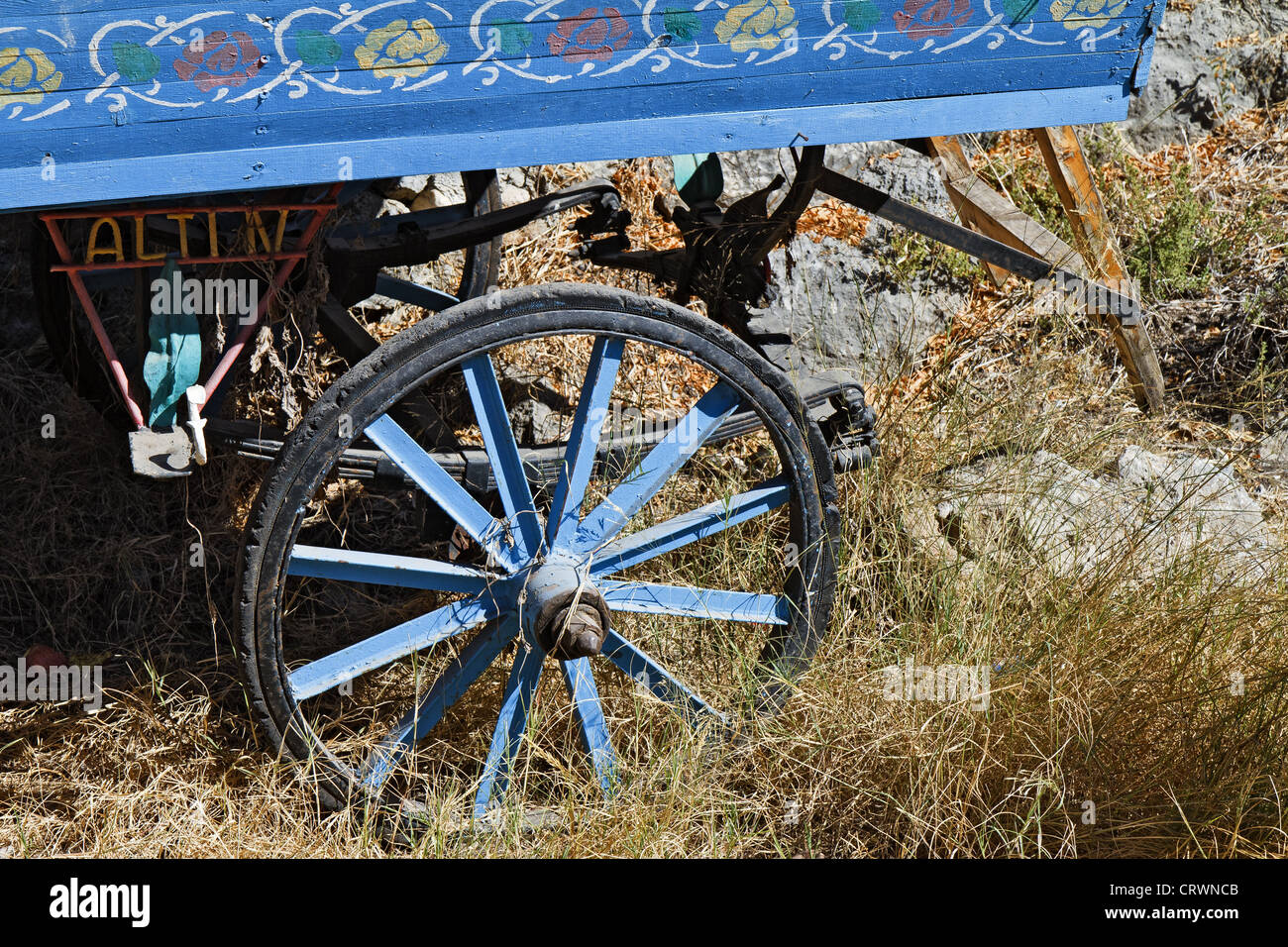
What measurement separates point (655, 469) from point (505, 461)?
367mm

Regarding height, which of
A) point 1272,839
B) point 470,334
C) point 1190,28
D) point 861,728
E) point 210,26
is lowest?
point 1272,839

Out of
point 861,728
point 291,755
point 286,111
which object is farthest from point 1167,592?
point 286,111

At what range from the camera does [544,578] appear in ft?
8.59

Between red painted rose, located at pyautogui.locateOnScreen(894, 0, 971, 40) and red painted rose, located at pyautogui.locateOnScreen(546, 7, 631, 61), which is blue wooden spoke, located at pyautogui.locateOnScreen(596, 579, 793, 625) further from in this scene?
red painted rose, located at pyautogui.locateOnScreen(894, 0, 971, 40)

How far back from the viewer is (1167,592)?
2.98m

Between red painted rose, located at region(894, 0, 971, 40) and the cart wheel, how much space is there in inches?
30.1

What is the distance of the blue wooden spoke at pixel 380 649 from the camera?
2588 mm

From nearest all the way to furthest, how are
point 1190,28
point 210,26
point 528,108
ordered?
point 210,26
point 528,108
point 1190,28

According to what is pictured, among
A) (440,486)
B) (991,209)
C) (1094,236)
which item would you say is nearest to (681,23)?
(440,486)

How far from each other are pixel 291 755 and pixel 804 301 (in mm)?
2870

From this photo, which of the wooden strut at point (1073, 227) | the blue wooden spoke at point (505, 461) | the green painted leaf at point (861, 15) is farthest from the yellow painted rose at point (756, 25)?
the wooden strut at point (1073, 227)

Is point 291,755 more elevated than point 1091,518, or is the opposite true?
point 1091,518

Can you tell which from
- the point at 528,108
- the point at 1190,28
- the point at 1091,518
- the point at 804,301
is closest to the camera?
the point at 528,108

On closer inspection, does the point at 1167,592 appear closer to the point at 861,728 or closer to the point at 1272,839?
the point at 1272,839
